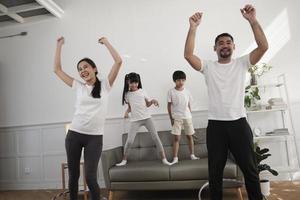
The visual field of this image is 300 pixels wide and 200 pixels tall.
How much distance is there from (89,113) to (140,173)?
120 cm

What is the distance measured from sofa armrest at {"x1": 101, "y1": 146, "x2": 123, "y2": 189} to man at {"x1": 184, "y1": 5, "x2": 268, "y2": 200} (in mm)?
1518

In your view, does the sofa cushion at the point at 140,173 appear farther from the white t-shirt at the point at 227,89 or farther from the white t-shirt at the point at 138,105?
the white t-shirt at the point at 227,89

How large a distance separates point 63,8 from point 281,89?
3.75 m

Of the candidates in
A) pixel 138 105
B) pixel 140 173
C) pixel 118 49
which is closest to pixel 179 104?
pixel 138 105

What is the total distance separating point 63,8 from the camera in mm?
4418

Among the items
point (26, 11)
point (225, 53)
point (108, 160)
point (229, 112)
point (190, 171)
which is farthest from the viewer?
point (26, 11)

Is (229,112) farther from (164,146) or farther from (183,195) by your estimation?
(164,146)

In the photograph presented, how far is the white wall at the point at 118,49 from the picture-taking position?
3.77 meters

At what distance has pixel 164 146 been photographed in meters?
3.53

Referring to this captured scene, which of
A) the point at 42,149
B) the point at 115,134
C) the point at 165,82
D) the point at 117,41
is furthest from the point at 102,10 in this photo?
the point at 42,149

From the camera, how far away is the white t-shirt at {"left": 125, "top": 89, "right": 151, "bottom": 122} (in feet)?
10.9

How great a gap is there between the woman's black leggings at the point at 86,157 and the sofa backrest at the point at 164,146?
5.16 ft

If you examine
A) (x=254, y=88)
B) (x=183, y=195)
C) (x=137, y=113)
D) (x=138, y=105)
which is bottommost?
(x=183, y=195)

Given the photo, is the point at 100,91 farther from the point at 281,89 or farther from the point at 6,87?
the point at 6,87
